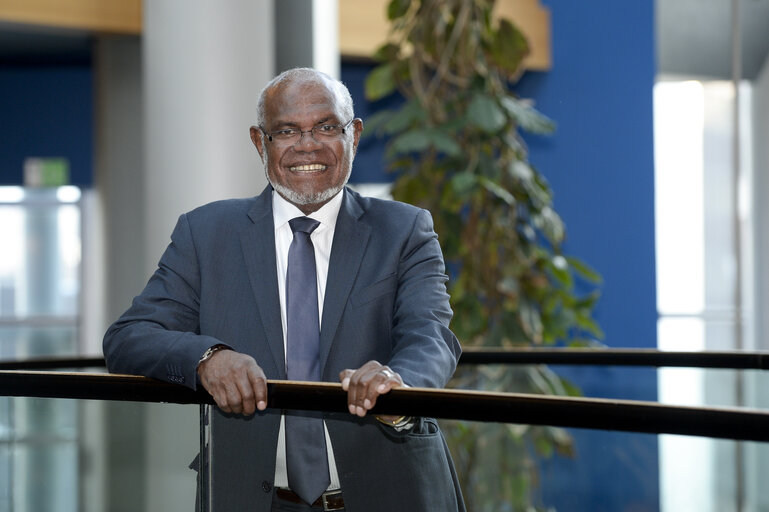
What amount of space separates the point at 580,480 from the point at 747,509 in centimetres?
64

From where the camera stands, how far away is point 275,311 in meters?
2.24

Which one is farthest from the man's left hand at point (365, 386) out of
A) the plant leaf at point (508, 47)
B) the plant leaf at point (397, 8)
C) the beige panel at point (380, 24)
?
the beige panel at point (380, 24)

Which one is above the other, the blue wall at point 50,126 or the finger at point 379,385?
the blue wall at point 50,126

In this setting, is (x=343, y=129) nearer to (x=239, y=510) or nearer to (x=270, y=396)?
(x=270, y=396)

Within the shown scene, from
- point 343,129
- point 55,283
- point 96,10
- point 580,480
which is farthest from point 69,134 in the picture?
point 343,129

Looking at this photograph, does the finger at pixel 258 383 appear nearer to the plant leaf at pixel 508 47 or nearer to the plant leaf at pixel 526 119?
the plant leaf at pixel 526 119

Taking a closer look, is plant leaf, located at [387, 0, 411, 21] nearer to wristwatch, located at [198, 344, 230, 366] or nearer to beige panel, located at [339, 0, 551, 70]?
beige panel, located at [339, 0, 551, 70]

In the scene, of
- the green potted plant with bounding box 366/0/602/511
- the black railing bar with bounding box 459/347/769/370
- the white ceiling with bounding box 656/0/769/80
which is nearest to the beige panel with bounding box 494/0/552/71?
the white ceiling with bounding box 656/0/769/80

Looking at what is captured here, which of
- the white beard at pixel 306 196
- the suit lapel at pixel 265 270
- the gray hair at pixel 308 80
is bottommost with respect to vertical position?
the suit lapel at pixel 265 270

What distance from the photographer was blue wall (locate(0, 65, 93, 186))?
853 cm

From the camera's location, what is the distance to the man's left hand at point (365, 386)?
188cm

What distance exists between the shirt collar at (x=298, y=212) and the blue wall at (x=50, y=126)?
656 cm

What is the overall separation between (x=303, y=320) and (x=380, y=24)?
4805 mm

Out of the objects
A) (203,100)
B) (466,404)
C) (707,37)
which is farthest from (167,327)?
(707,37)
